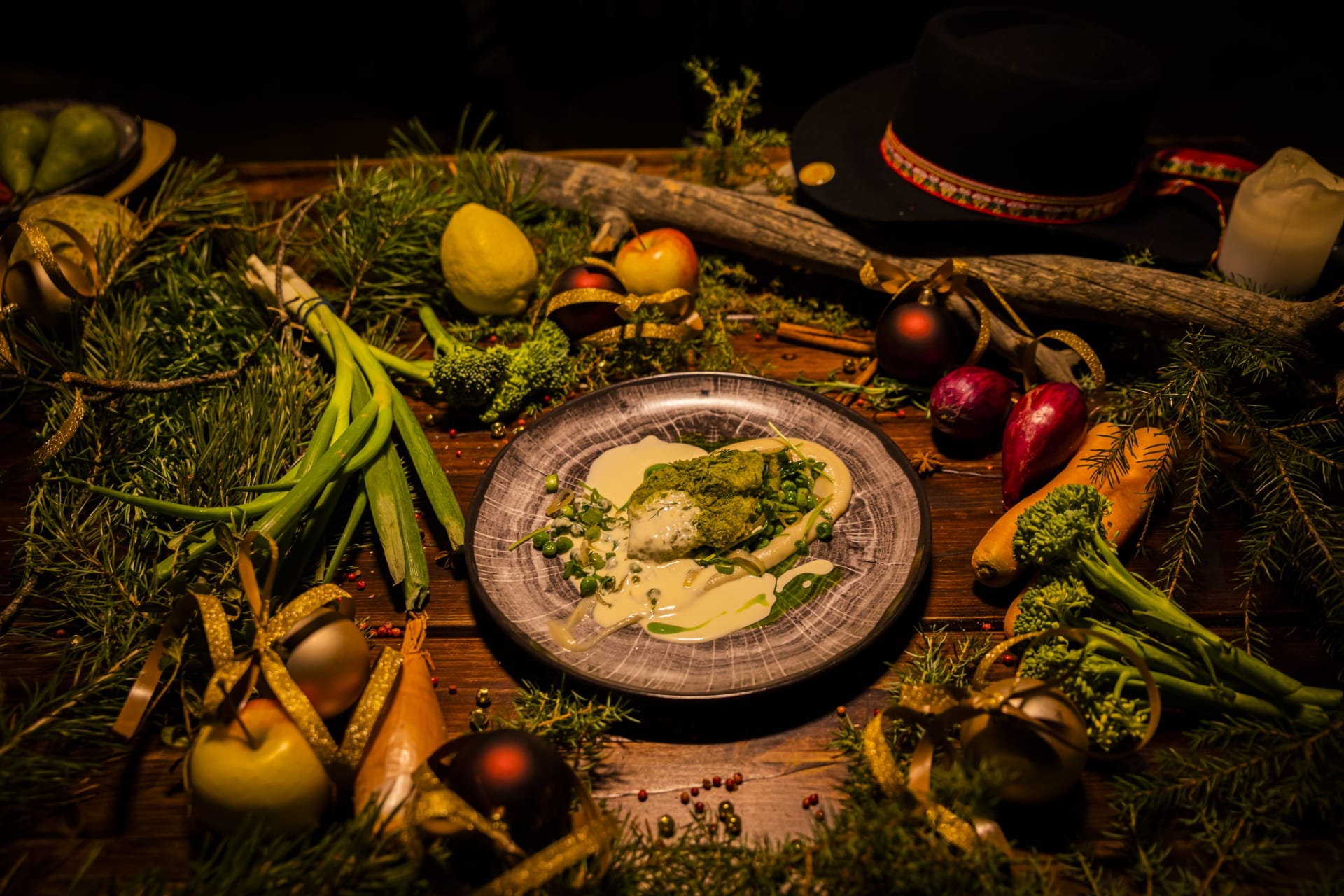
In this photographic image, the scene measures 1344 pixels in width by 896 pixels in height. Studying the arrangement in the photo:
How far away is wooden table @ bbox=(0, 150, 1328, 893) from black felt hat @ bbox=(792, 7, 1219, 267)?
66cm

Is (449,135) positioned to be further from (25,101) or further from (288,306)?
(288,306)

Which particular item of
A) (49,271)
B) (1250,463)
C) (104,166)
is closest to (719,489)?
(1250,463)

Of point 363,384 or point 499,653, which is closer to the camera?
point 499,653

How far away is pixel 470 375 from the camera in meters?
1.83

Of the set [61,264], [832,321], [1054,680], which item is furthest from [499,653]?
[61,264]

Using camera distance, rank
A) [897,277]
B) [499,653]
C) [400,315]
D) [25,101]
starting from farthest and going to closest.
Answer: [25,101] < [400,315] < [897,277] < [499,653]

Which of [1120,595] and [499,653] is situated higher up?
[1120,595]

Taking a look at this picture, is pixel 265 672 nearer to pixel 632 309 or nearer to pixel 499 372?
pixel 499 372

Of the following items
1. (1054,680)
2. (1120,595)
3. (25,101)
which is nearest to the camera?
(1054,680)

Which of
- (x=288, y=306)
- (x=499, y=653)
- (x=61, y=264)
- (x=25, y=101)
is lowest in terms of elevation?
(x=499, y=653)

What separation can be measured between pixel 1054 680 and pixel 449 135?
376 cm

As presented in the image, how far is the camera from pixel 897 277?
203 centimetres

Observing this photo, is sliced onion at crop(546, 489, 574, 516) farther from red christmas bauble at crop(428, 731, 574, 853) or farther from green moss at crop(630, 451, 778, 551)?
red christmas bauble at crop(428, 731, 574, 853)

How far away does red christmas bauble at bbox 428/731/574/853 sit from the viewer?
1081 millimetres
